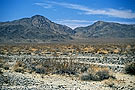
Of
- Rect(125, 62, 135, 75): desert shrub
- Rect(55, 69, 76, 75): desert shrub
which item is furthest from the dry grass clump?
Rect(125, 62, 135, 75): desert shrub

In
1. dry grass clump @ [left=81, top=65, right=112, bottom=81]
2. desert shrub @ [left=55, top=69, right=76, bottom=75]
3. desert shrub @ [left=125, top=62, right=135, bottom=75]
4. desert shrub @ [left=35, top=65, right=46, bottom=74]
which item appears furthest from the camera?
desert shrub @ [left=35, top=65, right=46, bottom=74]

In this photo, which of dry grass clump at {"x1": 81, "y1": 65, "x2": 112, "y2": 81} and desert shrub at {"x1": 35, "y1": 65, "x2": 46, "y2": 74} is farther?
desert shrub at {"x1": 35, "y1": 65, "x2": 46, "y2": 74}

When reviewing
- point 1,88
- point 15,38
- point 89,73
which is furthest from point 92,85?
point 15,38

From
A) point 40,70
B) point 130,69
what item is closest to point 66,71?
point 40,70

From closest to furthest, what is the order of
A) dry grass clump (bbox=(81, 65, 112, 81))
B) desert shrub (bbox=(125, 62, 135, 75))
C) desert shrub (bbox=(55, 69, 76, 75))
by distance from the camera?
dry grass clump (bbox=(81, 65, 112, 81))
desert shrub (bbox=(125, 62, 135, 75))
desert shrub (bbox=(55, 69, 76, 75))

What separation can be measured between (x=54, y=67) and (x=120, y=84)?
19.6 ft

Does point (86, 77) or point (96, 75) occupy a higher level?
point (96, 75)

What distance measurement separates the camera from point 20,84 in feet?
35.0

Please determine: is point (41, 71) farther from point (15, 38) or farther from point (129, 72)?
point (15, 38)

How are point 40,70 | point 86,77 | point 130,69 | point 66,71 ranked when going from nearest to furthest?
point 86,77
point 130,69
point 66,71
point 40,70

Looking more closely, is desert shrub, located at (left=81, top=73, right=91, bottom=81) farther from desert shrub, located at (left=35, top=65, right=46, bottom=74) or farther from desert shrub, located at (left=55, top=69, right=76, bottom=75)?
desert shrub, located at (left=35, top=65, right=46, bottom=74)

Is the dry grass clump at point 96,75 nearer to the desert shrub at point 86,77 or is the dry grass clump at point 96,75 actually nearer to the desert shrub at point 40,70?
the desert shrub at point 86,77

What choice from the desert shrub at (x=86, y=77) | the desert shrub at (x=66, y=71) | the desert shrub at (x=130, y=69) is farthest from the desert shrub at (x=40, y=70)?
the desert shrub at (x=130, y=69)

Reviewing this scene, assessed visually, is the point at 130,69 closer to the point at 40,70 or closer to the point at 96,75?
the point at 96,75
